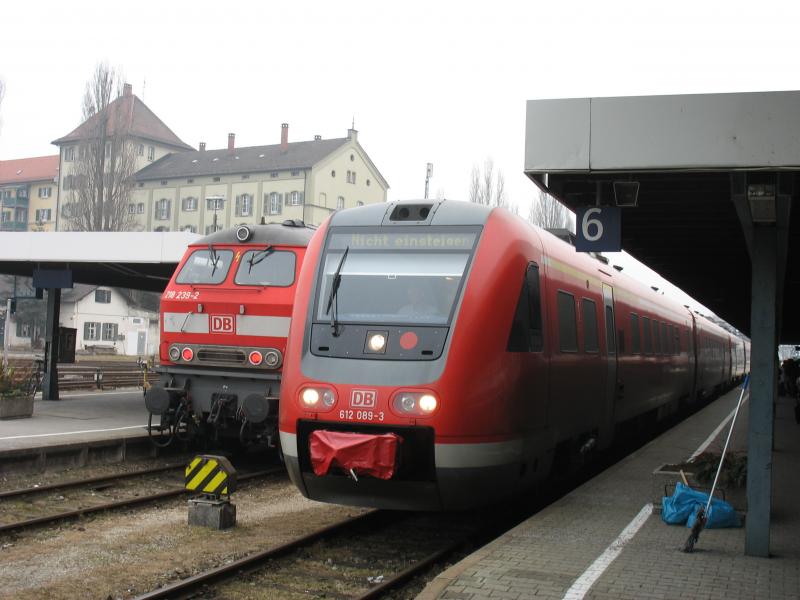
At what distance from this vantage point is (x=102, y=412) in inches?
736

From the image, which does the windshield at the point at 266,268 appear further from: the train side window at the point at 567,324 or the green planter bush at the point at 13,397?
the green planter bush at the point at 13,397

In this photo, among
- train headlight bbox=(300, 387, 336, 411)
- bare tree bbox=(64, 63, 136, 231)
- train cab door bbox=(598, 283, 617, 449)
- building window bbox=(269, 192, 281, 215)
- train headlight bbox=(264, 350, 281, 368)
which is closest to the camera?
train headlight bbox=(300, 387, 336, 411)

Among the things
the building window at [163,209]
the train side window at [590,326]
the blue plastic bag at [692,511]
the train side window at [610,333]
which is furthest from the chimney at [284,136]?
the blue plastic bag at [692,511]

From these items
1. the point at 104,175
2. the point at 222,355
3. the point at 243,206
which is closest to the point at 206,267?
the point at 222,355

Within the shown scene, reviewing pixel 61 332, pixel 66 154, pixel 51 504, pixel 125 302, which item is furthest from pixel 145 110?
pixel 51 504

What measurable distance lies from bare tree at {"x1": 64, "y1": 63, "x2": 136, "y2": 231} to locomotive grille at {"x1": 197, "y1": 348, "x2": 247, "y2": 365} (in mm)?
45166

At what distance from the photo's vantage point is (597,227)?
28.6 ft

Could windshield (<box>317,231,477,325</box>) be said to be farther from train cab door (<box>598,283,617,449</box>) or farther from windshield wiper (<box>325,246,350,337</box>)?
train cab door (<box>598,283,617,449</box>)

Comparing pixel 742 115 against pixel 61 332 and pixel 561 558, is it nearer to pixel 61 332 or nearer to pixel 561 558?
pixel 561 558

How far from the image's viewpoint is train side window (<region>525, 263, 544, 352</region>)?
28.8ft

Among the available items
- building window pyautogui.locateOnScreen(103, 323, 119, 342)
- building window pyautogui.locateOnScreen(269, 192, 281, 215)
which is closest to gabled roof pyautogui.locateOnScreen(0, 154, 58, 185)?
building window pyautogui.locateOnScreen(269, 192, 281, 215)

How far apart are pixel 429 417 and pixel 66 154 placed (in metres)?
85.8

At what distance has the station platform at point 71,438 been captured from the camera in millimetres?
12711

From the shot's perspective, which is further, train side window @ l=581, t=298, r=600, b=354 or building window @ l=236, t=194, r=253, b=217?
building window @ l=236, t=194, r=253, b=217
